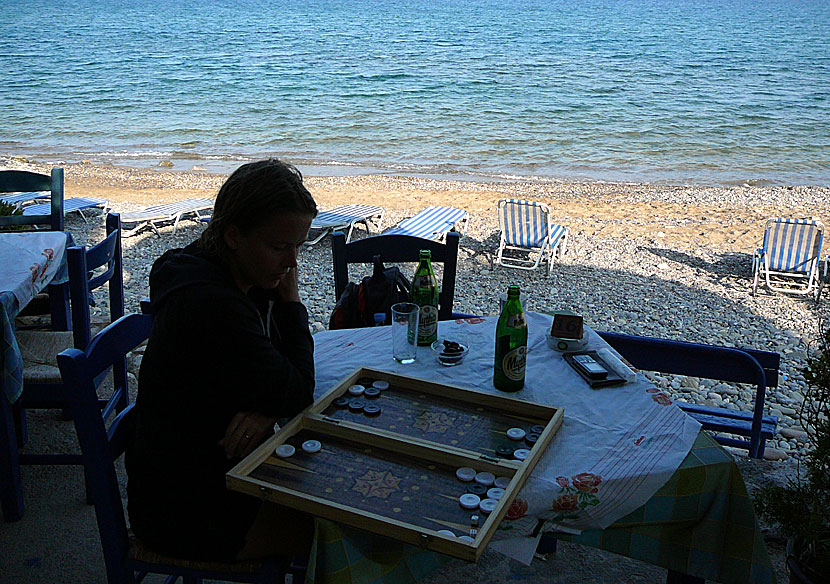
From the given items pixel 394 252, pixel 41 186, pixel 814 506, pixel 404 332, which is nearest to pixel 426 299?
pixel 404 332

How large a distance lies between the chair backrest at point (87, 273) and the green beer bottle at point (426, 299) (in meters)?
1.46

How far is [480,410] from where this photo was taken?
1.89 meters

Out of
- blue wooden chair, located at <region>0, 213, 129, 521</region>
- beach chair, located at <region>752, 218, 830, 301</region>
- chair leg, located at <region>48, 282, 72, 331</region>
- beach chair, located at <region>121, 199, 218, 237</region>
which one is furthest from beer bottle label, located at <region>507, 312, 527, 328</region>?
beach chair, located at <region>121, 199, 218, 237</region>

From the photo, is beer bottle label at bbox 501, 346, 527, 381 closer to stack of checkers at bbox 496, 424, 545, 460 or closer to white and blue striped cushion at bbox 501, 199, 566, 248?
stack of checkers at bbox 496, 424, 545, 460

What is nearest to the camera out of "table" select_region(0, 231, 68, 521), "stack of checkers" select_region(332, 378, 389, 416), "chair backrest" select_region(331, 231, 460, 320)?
"stack of checkers" select_region(332, 378, 389, 416)

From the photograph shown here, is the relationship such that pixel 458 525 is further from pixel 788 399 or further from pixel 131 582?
pixel 788 399

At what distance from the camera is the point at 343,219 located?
8.55 m

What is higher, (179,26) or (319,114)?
(179,26)

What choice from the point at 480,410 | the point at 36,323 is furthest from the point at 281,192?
the point at 36,323

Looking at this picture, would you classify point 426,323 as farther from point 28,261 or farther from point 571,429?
point 28,261

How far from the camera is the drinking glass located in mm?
2230

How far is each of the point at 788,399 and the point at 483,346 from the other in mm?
3616

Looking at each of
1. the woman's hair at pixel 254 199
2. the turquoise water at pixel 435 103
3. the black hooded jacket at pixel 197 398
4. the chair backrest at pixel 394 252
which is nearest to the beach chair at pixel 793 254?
the chair backrest at pixel 394 252

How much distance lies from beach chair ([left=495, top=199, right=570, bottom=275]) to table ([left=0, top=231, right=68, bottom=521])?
18.0 ft
